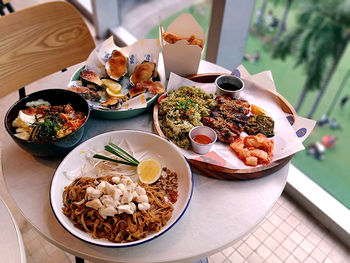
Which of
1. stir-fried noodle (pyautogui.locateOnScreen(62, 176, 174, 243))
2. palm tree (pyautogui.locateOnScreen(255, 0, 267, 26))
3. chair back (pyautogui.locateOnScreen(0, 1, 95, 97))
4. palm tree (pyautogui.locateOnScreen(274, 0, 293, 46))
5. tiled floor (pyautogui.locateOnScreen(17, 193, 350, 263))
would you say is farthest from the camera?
palm tree (pyautogui.locateOnScreen(255, 0, 267, 26))

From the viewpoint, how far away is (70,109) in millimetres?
1487

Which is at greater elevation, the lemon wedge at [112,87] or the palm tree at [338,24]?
the palm tree at [338,24]

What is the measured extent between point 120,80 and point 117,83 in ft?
0.19

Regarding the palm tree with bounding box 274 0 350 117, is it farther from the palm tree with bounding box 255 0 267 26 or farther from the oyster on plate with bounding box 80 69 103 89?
the oyster on plate with bounding box 80 69 103 89

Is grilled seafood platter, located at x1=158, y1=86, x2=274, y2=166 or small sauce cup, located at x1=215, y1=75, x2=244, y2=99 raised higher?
small sauce cup, located at x1=215, y1=75, x2=244, y2=99

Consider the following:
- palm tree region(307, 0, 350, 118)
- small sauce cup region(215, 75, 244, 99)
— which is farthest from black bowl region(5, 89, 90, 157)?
palm tree region(307, 0, 350, 118)

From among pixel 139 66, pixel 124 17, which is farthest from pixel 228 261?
pixel 124 17

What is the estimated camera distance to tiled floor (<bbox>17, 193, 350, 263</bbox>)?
2.01 m

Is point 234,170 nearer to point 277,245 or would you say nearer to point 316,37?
point 277,245

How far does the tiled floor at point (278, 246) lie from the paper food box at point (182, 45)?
4.06ft

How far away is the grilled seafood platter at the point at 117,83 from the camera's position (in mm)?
1593

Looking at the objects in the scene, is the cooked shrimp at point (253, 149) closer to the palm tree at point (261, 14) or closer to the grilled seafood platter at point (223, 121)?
the grilled seafood platter at point (223, 121)

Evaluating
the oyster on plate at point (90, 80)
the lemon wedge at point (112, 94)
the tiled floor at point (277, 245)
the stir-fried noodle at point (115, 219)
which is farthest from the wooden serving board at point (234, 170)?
the tiled floor at point (277, 245)

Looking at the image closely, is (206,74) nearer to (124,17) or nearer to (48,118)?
(48,118)
